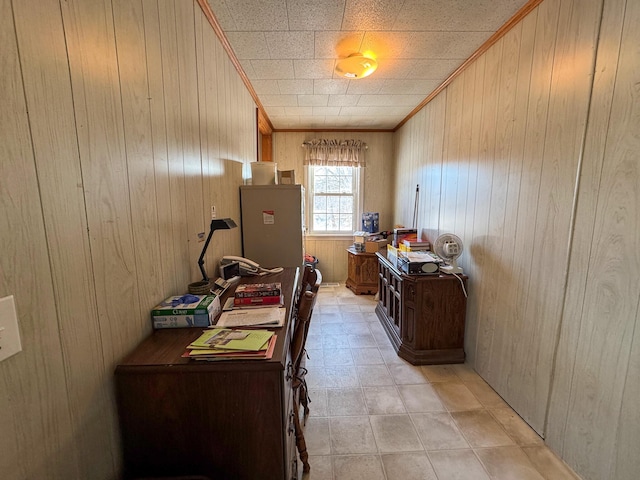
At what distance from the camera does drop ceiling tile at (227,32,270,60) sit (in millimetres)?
2115

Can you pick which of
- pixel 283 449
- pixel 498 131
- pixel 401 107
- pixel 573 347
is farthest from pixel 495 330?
pixel 401 107

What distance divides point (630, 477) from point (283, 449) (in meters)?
1.47

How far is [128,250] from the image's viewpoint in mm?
1064

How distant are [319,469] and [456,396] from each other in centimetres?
113

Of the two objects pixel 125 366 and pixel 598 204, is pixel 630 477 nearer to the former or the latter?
pixel 598 204

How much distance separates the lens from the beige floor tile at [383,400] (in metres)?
2.01

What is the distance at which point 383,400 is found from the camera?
2109 millimetres

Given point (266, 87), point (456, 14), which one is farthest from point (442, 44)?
point (266, 87)

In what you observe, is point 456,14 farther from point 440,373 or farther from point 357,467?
point 357,467

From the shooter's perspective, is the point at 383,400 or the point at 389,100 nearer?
the point at 383,400

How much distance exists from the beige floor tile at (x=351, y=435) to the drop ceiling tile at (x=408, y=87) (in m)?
2.90

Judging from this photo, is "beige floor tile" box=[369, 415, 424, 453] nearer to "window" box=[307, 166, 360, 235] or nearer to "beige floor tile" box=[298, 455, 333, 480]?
"beige floor tile" box=[298, 455, 333, 480]

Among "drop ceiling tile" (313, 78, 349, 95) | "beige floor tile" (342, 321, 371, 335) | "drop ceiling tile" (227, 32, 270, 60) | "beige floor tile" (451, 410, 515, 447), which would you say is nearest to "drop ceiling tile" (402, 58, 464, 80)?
"drop ceiling tile" (313, 78, 349, 95)

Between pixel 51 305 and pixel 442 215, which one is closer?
pixel 51 305
